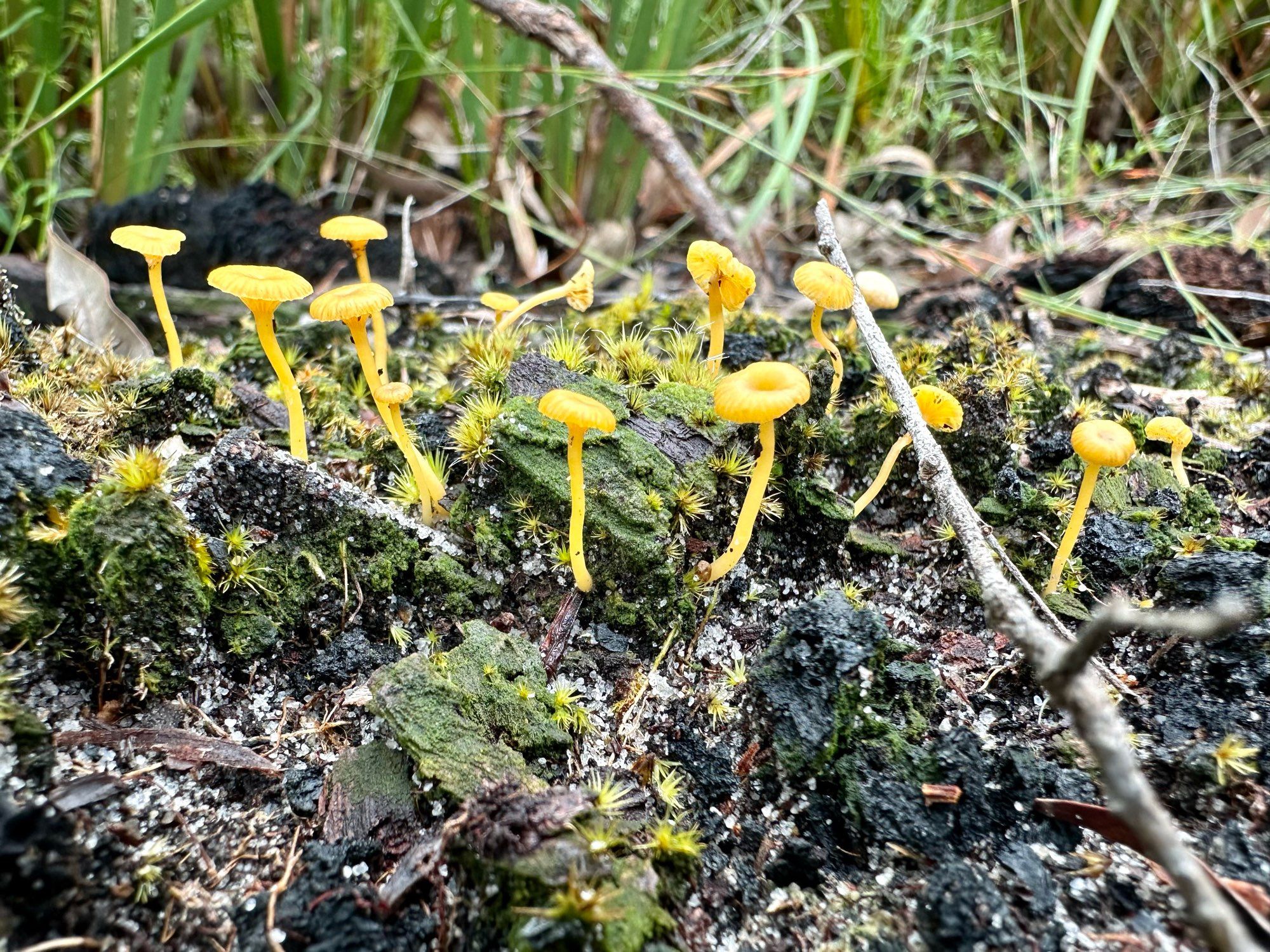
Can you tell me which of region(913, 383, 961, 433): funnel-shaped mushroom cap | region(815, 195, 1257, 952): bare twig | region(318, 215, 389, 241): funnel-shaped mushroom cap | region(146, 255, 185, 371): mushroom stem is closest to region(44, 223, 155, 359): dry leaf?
region(146, 255, 185, 371): mushroom stem

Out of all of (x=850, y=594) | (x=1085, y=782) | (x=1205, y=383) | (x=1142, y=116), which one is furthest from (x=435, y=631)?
(x=1142, y=116)

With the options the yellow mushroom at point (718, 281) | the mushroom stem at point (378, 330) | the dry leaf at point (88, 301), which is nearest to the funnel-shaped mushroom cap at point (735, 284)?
the yellow mushroom at point (718, 281)

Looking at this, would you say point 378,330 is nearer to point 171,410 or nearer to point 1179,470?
point 171,410

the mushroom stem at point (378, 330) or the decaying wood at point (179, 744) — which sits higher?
the mushroom stem at point (378, 330)

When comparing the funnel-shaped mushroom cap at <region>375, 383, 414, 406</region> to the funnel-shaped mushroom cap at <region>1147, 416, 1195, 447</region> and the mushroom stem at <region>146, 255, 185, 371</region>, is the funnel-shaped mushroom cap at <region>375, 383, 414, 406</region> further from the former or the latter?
the funnel-shaped mushroom cap at <region>1147, 416, 1195, 447</region>

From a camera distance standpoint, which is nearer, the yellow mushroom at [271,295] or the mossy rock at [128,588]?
the mossy rock at [128,588]

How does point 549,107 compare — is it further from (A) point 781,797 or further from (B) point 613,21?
(A) point 781,797

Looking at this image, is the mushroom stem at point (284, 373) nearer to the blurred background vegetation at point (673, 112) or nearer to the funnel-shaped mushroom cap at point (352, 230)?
the funnel-shaped mushroom cap at point (352, 230)

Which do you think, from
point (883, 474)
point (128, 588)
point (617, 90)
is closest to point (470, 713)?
point (128, 588)
